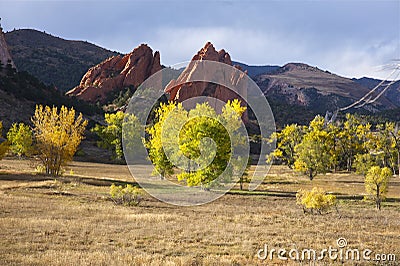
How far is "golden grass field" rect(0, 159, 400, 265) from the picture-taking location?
1290cm

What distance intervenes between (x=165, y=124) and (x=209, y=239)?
23600 millimetres

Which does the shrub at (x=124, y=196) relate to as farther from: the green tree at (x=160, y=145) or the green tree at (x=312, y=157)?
the green tree at (x=312, y=157)

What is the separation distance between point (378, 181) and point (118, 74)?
136945 mm

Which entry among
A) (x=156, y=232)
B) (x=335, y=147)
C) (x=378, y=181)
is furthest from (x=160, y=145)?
(x=335, y=147)

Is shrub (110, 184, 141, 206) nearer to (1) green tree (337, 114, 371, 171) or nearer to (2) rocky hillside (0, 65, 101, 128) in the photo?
(1) green tree (337, 114, 371, 171)

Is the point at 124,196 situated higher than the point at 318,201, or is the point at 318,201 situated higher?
the point at 318,201

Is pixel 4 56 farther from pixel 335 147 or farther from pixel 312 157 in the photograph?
pixel 312 157

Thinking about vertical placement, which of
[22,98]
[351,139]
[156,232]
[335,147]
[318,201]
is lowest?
[156,232]

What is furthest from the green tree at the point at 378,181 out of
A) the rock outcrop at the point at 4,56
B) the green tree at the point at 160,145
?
the rock outcrop at the point at 4,56

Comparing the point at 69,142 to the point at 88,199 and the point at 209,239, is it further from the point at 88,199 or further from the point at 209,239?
the point at 209,239

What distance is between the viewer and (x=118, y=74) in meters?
158

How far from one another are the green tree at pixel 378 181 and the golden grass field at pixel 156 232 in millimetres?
5475

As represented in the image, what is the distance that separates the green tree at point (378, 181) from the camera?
33.7 meters

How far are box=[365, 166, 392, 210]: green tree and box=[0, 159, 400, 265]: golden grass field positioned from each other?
18.0 feet
